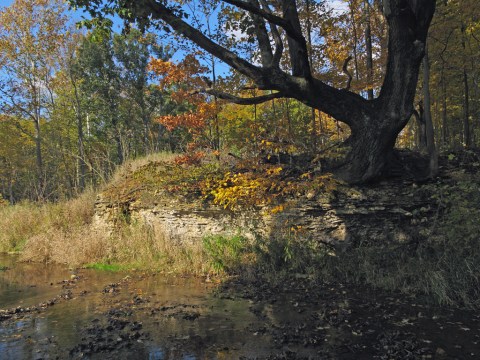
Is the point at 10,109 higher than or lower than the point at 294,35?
higher

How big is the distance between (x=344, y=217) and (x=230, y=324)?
4.39 metres

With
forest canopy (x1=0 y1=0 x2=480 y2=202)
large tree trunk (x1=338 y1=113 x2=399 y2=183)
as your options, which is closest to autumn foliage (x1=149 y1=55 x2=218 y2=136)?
forest canopy (x1=0 y1=0 x2=480 y2=202)

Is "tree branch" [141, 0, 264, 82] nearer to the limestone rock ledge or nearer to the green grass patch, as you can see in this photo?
the limestone rock ledge

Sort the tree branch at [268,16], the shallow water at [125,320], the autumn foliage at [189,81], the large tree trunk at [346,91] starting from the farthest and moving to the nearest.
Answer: the autumn foliage at [189,81] → the large tree trunk at [346,91] → the tree branch at [268,16] → the shallow water at [125,320]

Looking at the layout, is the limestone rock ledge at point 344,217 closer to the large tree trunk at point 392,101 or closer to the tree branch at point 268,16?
the large tree trunk at point 392,101

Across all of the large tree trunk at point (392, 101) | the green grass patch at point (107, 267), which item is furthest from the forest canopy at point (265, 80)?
the green grass patch at point (107, 267)

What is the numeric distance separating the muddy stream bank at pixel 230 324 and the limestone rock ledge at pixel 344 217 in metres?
1.59

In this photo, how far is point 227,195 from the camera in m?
9.85

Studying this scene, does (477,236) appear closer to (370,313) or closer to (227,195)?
(370,313)

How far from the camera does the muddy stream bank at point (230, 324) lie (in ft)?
16.1

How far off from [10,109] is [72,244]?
14.4m

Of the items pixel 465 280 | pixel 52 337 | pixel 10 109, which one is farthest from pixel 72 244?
pixel 10 109

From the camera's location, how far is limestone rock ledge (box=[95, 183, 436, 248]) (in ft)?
28.9

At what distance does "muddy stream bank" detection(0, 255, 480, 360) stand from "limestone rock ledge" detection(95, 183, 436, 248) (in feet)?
5.21
